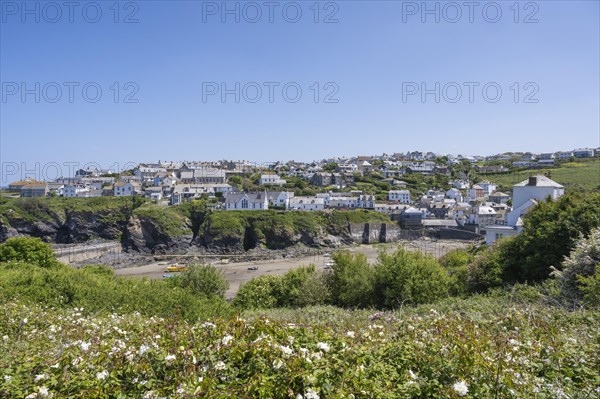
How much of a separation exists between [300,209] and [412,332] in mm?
77583

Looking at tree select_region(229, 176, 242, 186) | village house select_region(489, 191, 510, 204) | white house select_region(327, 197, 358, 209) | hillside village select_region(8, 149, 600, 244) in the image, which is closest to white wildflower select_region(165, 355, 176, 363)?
hillside village select_region(8, 149, 600, 244)

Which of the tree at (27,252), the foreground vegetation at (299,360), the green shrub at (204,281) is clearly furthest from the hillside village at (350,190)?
the foreground vegetation at (299,360)

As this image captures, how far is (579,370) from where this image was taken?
3945 mm

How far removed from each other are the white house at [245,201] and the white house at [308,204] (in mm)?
5899

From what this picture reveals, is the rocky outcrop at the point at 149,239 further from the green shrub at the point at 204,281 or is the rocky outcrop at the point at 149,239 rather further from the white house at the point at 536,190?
the white house at the point at 536,190

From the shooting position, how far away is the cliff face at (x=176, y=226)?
6688 cm

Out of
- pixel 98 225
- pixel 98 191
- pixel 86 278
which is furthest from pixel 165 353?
pixel 98 191

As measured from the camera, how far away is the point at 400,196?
92375mm

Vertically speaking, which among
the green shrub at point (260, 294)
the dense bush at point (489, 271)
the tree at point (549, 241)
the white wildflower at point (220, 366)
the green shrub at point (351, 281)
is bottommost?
the green shrub at point (260, 294)

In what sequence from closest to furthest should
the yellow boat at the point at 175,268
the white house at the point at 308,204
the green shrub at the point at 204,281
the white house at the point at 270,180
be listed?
the green shrub at the point at 204,281 < the yellow boat at the point at 175,268 < the white house at the point at 308,204 < the white house at the point at 270,180

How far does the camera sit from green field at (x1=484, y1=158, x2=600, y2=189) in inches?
3269

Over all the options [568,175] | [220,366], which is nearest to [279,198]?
[568,175]

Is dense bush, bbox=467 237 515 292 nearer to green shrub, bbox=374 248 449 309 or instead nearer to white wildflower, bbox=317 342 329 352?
green shrub, bbox=374 248 449 309

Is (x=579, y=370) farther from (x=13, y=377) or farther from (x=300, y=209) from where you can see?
(x=300, y=209)
